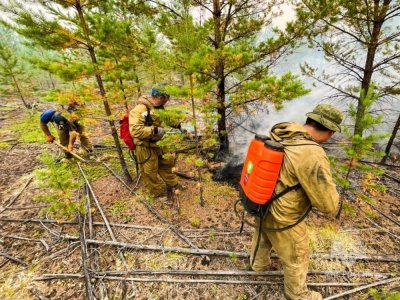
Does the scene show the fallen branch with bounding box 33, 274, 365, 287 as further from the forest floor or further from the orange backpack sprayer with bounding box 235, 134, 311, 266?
the orange backpack sprayer with bounding box 235, 134, 311, 266

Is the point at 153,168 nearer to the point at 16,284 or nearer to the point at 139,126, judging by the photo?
the point at 139,126

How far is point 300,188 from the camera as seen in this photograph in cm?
243

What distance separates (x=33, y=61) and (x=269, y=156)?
431 centimetres

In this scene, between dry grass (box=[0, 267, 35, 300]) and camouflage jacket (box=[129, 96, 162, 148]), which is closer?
dry grass (box=[0, 267, 35, 300])

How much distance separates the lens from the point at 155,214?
4723 millimetres

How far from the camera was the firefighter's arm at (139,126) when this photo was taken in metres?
4.27

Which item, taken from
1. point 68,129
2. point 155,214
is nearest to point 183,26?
point 155,214

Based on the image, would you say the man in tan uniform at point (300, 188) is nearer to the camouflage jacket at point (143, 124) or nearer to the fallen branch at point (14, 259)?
the camouflage jacket at point (143, 124)

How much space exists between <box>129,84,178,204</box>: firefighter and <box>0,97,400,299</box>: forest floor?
44 centimetres

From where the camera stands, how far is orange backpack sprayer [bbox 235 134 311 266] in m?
2.26

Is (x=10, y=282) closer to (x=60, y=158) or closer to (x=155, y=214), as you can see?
(x=155, y=214)

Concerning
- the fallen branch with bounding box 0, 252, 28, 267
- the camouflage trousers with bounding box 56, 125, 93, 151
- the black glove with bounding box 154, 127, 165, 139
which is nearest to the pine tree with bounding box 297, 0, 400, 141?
the black glove with bounding box 154, 127, 165, 139

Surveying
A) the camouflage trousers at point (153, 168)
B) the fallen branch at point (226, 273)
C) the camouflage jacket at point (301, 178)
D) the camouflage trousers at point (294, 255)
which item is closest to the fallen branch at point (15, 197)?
the camouflage trousers at point (153, 168)

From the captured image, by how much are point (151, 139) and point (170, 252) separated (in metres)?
2.27
